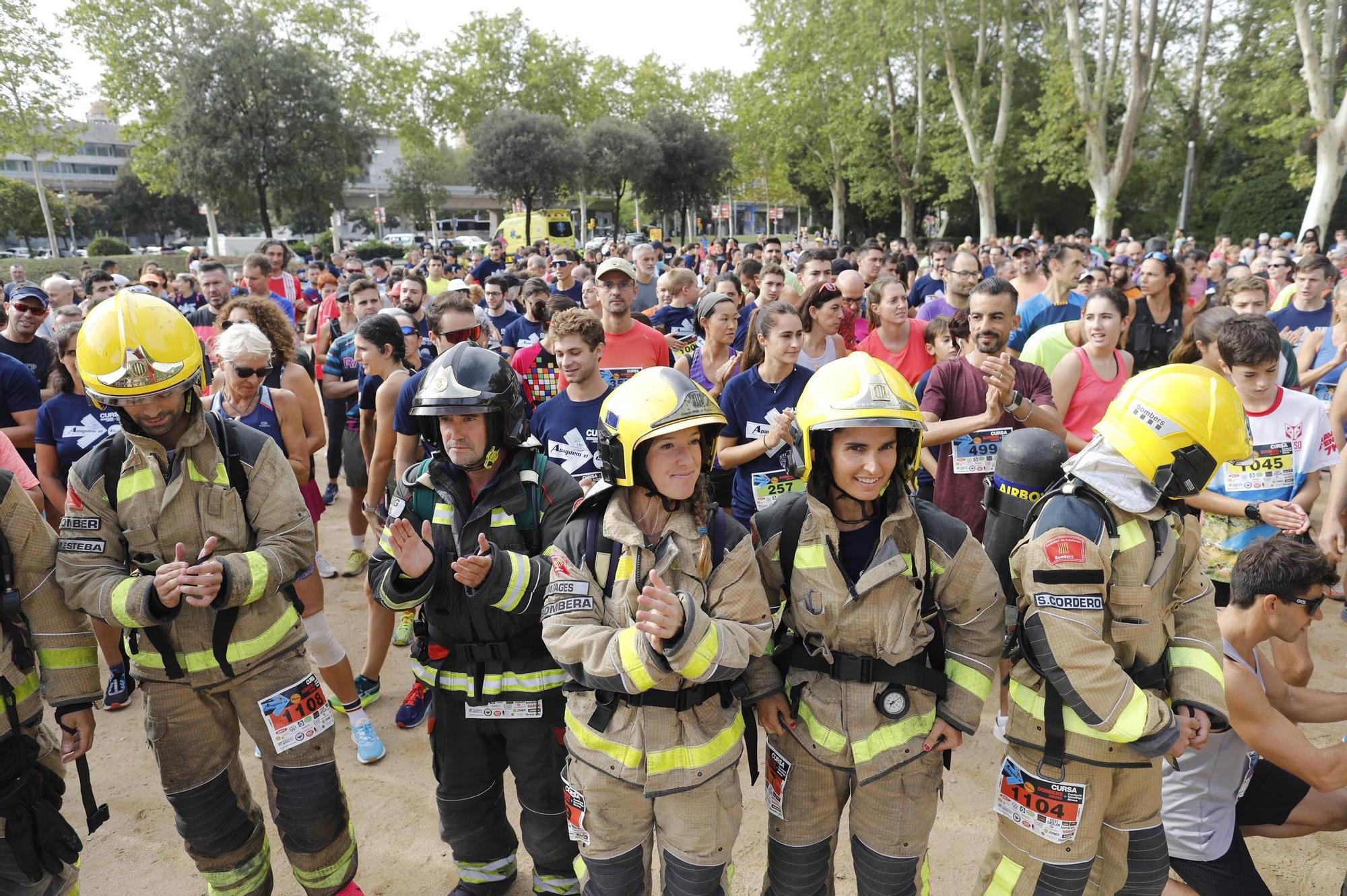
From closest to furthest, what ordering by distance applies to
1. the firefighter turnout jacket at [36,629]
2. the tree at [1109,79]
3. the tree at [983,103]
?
the firefighter turnout jacket at [36,629] < the tree at [1109,79] < the tree at [983,103]

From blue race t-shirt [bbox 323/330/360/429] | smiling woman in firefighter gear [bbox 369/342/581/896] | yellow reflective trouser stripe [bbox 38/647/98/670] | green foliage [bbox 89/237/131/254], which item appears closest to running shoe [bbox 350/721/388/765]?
smiling woman in firefighter gear [bbox 369/342/581/896]

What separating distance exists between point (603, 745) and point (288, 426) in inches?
126

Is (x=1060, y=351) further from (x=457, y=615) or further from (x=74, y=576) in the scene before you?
(x=74, y=576)

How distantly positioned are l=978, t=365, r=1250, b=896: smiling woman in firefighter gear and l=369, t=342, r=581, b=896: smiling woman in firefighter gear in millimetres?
1651

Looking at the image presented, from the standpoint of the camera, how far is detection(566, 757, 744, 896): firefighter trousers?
98.4 inches

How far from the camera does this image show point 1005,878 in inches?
104

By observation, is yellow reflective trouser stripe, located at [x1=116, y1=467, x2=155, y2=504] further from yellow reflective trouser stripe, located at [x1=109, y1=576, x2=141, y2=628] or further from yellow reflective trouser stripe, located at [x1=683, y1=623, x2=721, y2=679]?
yellow reflective trouser stripe, located at [x1=683, y1=623, x2=721, y2=679]

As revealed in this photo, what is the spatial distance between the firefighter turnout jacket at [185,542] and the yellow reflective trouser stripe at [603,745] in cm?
124

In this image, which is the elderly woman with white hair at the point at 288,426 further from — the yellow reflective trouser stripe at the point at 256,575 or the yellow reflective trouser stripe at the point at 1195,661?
the yellow reflective trouser stripe at the point at 1195,661

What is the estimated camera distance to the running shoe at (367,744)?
4.35 m

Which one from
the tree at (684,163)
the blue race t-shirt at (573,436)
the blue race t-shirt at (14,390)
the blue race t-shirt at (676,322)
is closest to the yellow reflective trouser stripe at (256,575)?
the blue race t-shirt at (573,436)

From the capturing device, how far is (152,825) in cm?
395

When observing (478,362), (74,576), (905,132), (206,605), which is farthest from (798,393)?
(905,132)

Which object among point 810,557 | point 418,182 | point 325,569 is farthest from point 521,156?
point 810,557
